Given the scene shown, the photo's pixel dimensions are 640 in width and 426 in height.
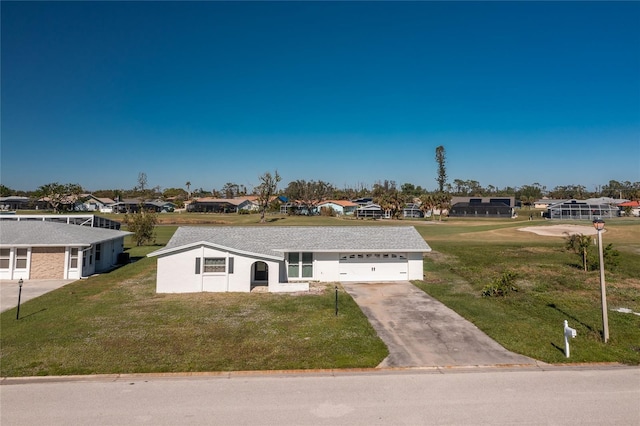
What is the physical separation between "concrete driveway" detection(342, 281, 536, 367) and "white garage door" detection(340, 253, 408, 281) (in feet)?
11.1

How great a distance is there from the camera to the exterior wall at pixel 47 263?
25266 mm

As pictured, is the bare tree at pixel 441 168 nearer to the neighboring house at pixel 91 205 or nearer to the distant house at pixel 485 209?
the distant house at pixel 485 209

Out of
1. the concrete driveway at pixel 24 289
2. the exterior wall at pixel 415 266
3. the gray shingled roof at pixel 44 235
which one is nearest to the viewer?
the concrete driveway at pixel 24 289

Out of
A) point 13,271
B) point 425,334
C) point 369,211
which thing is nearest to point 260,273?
point 425,334

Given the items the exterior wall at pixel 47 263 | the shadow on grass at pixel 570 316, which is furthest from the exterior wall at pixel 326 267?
the exterior wall at pixel 47 263

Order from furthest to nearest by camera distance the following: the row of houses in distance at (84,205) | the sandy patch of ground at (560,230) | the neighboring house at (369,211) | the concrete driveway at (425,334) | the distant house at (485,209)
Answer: the row of houses in distance at (84,205), the neighboring house at (369,211), the distant house at (485,209), the sandy patch of ground at (560,230), the concrete driveway at (425,334)

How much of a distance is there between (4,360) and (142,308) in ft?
21.7

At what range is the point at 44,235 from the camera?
26.0m

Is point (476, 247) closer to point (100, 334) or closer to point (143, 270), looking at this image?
point (143, 270)

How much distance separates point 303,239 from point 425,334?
41.8 feet

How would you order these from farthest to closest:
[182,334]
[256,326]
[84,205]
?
[84,205] → [256,326] → [182,334]

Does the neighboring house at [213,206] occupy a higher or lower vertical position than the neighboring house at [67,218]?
higher

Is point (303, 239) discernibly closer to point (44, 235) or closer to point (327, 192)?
point (44, 235)

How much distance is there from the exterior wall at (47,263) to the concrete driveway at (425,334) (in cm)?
1922
